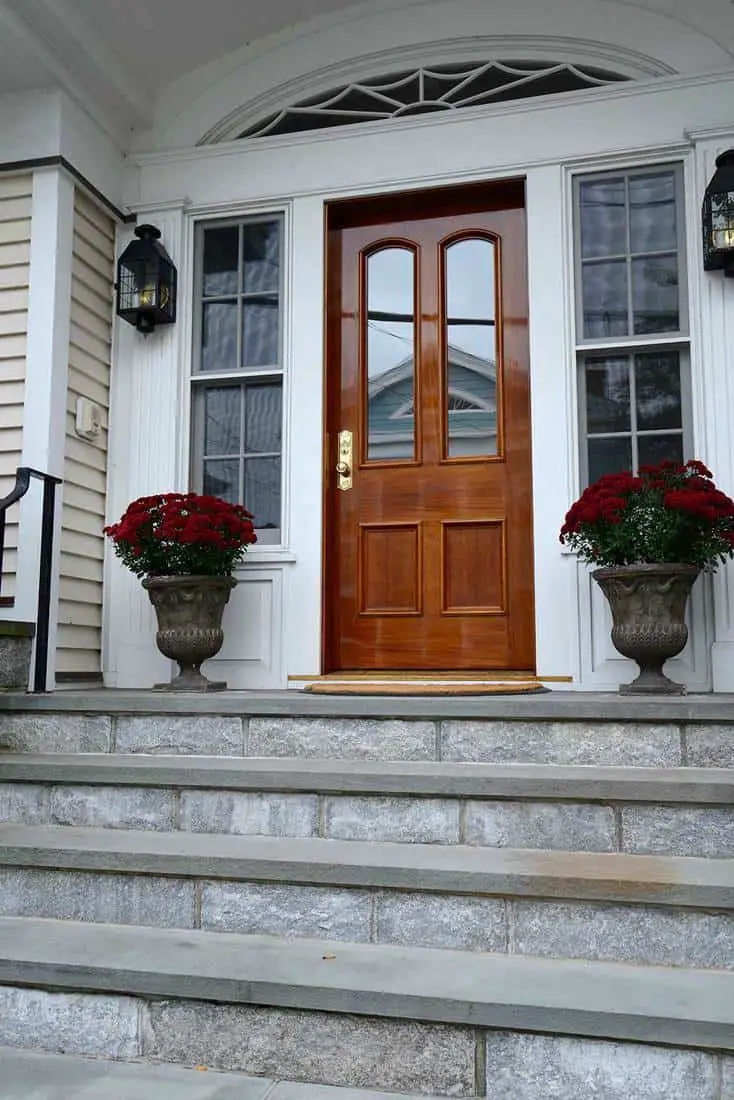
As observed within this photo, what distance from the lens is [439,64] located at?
4.32m

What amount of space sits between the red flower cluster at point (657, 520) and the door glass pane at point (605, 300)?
0.84m

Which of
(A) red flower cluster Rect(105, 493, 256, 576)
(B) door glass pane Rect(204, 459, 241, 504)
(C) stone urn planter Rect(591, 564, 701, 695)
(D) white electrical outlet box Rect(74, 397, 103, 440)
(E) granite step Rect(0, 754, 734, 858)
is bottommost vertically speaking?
(E) granite step Rect(0, 754, 734, 858)

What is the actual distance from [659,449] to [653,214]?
3.14 ft

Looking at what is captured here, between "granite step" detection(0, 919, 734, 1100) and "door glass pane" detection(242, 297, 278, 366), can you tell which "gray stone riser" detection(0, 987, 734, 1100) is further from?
"door glass pane" detection(242, 297, 278, 366)

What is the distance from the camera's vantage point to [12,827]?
2.80m

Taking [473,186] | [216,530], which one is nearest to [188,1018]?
[216,530]

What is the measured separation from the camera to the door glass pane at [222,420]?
14.4 ft

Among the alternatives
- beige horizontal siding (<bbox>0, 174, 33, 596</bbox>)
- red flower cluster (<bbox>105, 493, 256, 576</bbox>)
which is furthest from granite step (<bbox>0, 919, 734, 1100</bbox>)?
beige horizontal siding (<bbox>0, 174, 33, 596</bbox>)

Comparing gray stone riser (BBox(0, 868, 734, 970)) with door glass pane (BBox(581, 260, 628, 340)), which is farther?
door glass pane (BBox(581, 260, 628, 340))

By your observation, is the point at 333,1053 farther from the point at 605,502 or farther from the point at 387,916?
the point at 605,502

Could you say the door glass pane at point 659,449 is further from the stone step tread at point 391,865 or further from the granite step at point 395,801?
the stone step tread at point 391,865

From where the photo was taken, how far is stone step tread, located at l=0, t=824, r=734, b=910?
2.16 metres

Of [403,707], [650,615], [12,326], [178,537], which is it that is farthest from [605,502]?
[12,326]

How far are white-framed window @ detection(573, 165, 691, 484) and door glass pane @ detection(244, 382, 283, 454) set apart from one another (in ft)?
4.21
